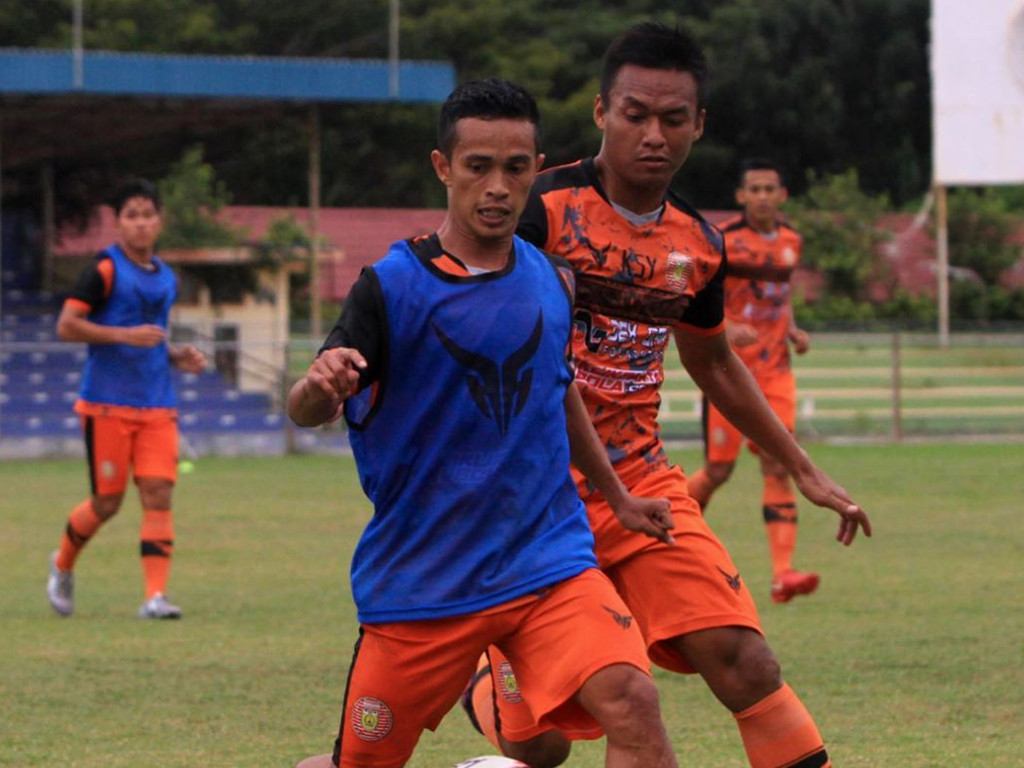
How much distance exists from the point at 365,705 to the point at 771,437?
159 cm

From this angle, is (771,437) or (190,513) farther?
(190,513)

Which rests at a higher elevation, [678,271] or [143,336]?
[678,271]

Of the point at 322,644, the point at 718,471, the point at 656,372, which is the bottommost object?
the point at 322,644

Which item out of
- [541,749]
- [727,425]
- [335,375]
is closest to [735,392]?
[541,749]

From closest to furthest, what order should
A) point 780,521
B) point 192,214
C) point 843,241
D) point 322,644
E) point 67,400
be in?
point 322,644, point 780,521, point 67,400, point 192,214, point 843,241

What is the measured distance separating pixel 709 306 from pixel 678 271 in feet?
0.58

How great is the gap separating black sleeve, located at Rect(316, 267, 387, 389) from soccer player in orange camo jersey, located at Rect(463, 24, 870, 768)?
0.93m

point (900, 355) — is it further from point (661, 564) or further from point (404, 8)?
point (404, 8)

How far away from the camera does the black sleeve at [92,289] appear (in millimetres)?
9641

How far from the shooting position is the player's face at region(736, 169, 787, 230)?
10844mm

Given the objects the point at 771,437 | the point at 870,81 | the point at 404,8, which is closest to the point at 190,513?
Answer: the point at 771,437

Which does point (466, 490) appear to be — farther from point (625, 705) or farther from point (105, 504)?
point (105, 504)

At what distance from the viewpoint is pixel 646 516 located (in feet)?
15.4

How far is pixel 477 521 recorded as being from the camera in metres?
4.22
